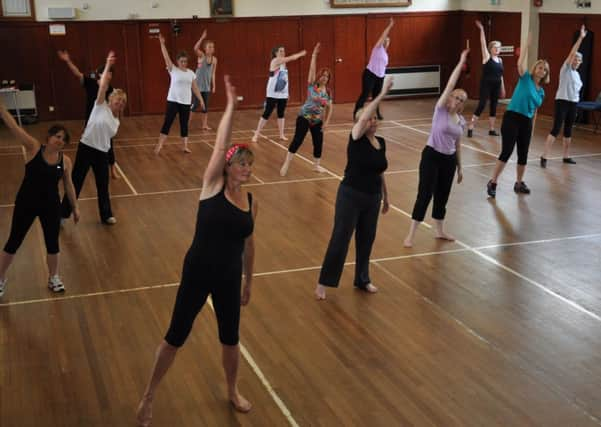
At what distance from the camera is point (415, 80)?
2130 cm

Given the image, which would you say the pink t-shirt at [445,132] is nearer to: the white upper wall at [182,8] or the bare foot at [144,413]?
the bare foot at [144,413]

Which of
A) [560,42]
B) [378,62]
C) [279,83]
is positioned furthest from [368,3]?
[279,83]

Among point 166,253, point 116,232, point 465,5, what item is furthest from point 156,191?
point 465,5

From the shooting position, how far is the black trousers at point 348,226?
697 centimetres

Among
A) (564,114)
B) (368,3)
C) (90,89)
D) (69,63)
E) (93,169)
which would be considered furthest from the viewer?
(368,3)

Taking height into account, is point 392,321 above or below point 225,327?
below

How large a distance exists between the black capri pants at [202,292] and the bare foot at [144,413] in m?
0.51

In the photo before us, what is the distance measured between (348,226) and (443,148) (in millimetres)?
1864

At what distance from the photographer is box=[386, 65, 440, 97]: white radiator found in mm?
21078

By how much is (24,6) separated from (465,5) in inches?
440

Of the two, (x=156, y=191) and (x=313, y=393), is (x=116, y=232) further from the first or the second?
(x=313, y=393)

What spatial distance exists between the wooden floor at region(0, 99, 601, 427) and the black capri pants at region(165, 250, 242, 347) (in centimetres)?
76

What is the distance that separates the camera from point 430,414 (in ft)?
17.5

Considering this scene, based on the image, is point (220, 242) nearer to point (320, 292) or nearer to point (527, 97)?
point (320, 292)
